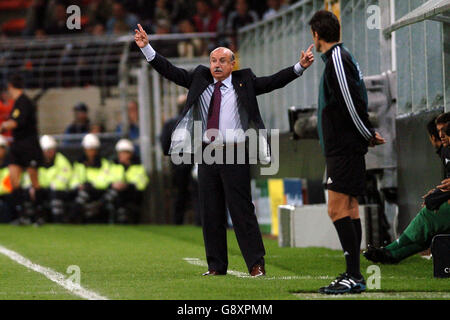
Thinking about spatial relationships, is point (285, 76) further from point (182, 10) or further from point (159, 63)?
point (182, 10)

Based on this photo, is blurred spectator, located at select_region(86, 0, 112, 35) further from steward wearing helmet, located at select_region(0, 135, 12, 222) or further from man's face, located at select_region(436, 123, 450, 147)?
man's face, located at select_region(436, 123, 450, 147)

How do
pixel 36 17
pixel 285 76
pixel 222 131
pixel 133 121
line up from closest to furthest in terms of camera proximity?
pixel 285 76 < pixel 222 131 < pixel 133 121 < pixel 36 17

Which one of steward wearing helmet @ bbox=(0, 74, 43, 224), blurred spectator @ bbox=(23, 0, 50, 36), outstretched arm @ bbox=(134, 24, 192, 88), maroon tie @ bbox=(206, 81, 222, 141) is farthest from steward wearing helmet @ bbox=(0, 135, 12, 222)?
maroon tie @ bbox=(206, 81, 222, 141)

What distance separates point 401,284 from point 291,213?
4.89 meters

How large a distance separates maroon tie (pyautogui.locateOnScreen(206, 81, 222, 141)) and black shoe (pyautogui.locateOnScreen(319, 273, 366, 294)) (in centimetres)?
218

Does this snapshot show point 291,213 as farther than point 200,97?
Yes

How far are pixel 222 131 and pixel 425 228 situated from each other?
84.9 inches

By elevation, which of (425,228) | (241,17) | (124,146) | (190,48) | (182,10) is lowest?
(425,228)

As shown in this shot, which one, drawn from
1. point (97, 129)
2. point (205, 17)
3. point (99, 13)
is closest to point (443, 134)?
point (97, 129)

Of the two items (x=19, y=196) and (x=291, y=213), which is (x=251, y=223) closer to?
(x=291, y=213)

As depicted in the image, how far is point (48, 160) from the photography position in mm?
21266

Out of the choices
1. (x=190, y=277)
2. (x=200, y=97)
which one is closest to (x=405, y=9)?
(x=200, y=97)

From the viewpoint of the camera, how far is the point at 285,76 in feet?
32.5

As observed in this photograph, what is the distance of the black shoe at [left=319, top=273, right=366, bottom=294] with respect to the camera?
8281 mm
